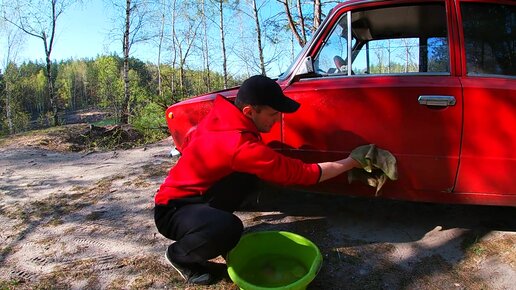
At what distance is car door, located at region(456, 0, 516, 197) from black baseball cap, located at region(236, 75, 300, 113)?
123cm

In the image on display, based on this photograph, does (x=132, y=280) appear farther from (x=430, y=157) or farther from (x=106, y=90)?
(x=106, y=90)

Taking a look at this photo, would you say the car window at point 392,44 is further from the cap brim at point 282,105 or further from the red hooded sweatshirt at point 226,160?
the red hooded sweatshirt at point 226,160

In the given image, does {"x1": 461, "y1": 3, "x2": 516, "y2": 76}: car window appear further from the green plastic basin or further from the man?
the green plastic basin

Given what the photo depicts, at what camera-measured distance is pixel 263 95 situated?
2084mm

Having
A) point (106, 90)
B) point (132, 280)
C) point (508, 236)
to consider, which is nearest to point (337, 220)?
point (508, 236)

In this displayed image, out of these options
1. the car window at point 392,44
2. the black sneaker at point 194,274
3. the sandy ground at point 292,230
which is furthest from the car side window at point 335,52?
the black sneaker at point 194,274

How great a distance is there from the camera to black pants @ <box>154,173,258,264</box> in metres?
2.09

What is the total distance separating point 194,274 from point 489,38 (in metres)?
2.54

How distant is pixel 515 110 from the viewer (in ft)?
7.71

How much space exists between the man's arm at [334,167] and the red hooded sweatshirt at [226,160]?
53mm

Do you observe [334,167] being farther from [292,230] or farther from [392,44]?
[392,44]

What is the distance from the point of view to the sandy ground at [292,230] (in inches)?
93.6

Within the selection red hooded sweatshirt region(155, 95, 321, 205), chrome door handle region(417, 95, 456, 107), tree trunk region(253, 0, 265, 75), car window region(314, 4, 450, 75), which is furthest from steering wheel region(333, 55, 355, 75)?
tree trunk region(253, 0, 265, 75)

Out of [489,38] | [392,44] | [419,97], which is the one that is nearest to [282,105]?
[419,97]
